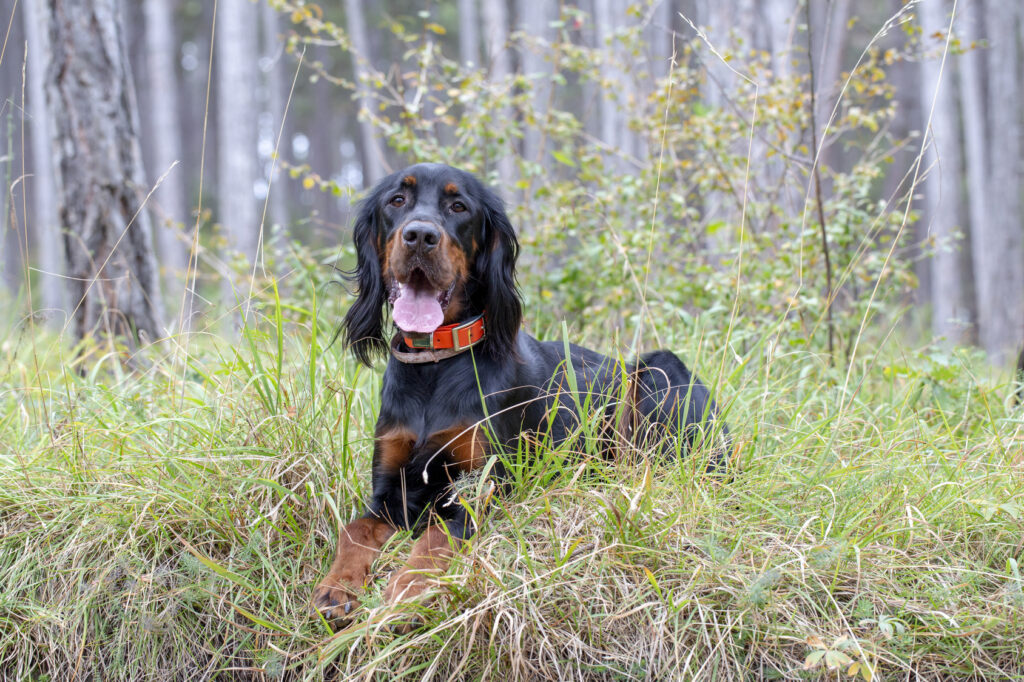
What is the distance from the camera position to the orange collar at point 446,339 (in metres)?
2.39

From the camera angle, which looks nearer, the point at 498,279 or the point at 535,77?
the point at 498,279

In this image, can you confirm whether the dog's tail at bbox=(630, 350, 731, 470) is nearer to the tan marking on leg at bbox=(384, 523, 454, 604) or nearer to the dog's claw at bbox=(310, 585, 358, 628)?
the tan marking on leg at bbox=(384, 523, 454, 604)

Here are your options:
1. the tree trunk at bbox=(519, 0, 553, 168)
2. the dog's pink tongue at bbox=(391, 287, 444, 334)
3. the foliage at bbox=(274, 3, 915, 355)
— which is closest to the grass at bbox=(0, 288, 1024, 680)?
the dog's pink tongue at bbox=(391, 287, 444, 334)

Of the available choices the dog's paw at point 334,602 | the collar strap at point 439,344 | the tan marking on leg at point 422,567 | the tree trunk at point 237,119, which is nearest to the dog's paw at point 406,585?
the tan marking on leg at point 422,567

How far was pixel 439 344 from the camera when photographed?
94.5 inches

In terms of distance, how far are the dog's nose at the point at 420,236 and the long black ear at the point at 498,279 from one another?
1.07 ft

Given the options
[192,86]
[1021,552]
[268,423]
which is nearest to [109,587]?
[268,423]

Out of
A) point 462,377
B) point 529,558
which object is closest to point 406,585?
point 529,558

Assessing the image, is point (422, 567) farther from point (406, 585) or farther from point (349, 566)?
point (349, 566)

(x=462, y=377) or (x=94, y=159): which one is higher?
(x=94, y=159)

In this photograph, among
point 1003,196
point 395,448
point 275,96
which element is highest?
point 275,96

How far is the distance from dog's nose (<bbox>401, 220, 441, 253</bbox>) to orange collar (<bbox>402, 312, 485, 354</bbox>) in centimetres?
26

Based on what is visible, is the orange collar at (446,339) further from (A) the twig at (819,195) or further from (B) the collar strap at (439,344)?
(A) the twig at (819,195)

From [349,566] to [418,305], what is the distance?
29.1 inches
